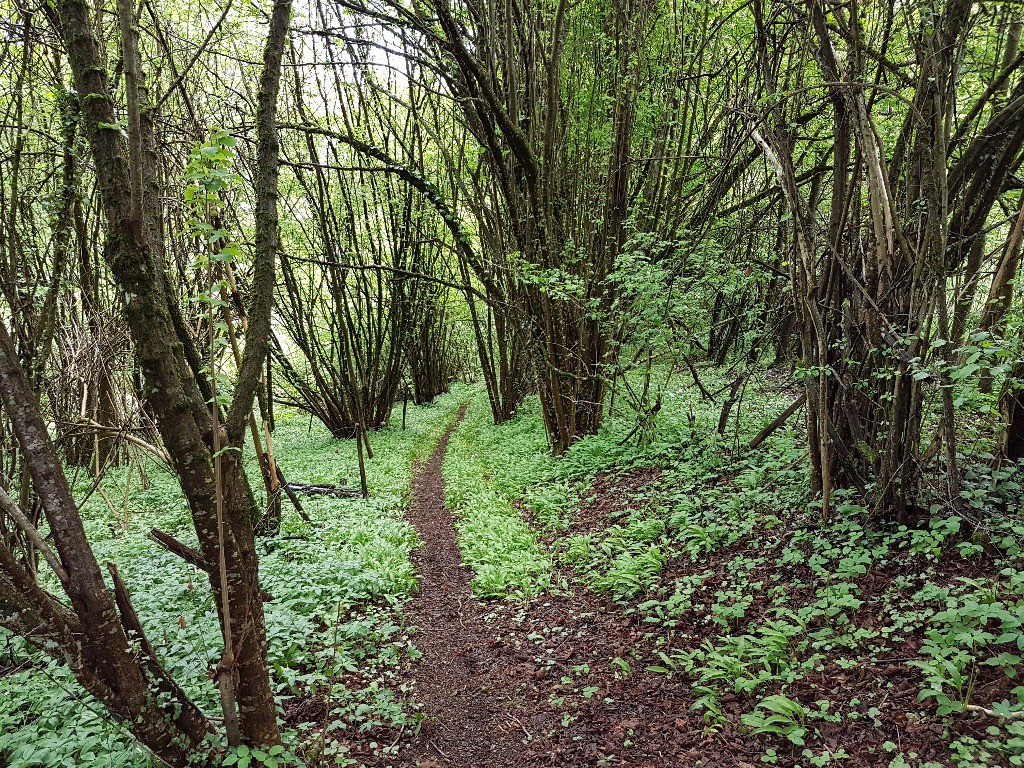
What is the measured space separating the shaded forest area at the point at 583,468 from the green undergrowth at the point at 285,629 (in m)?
0.03

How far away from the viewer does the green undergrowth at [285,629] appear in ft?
10.2

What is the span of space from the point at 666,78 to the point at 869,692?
26.2ft

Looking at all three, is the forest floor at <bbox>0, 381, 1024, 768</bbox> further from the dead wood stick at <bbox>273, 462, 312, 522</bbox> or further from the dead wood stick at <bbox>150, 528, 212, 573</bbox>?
the dead wood stick at <bbox>150, 528, 212, 573</bbox>

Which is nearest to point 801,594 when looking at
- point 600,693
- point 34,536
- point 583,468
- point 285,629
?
point 600,693

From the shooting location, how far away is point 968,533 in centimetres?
378

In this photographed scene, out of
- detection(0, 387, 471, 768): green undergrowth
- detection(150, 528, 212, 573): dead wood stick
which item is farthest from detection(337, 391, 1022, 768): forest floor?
detection(150, 528, 212, 573): dead wood stick

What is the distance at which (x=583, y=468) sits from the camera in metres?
8.30

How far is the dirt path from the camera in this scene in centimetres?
356

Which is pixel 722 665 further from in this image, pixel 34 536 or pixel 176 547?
pixel 34 536

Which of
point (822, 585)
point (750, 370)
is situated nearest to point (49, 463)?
point (822, 585)

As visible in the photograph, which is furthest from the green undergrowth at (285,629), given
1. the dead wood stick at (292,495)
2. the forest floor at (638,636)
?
the dead wood stick at (292,495)

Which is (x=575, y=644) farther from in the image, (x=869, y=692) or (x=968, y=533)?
(x=968, y=533)

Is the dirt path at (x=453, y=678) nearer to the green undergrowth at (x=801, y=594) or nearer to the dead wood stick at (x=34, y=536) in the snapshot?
the green undergrowth at (x=801, y=594)

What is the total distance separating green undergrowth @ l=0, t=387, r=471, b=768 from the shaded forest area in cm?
3
